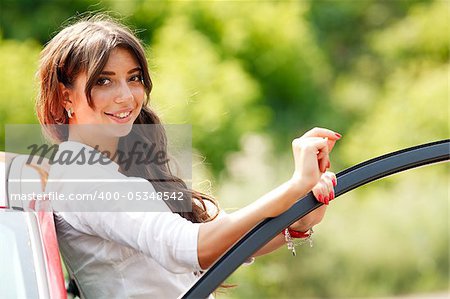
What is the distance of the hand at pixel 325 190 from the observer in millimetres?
1896

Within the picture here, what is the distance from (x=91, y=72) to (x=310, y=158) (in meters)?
0.72

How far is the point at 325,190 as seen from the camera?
1.90 metres

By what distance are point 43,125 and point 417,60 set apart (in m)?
14.1

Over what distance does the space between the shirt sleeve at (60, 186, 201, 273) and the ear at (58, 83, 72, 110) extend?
0.37 meters

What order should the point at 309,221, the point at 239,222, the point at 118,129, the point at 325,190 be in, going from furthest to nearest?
the point at 118,129 → the point at 309,221 → the point at 239,222 → the point at 325,190

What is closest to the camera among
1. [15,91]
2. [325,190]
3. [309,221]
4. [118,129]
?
[325,190]

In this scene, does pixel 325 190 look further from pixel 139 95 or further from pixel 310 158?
pixel 139 95

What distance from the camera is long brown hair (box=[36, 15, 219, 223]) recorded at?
2.41m

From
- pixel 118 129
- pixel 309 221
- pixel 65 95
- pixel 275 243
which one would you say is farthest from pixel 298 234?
pixel 65 95

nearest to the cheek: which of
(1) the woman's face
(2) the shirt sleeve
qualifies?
(1) the woman's face

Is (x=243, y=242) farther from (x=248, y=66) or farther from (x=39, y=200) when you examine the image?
(x=248, y=66)

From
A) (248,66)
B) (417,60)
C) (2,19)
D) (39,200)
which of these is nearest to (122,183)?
(39,200)

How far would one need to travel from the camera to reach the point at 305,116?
1502cm

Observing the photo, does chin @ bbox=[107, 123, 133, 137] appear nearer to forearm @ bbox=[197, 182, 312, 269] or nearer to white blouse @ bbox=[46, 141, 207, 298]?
white blouse @ bbox=[46, 141, 207, 298]
